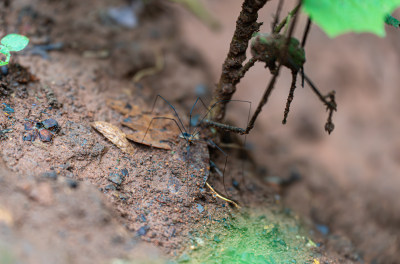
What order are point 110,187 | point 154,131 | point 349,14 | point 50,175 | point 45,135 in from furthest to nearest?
point 154,131 < point 45,135 < point 110,187 < point 50,175 < point 349,14

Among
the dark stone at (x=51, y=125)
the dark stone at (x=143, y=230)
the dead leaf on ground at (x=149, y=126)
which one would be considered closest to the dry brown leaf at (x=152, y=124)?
the dead leaf on ground at (x=149, y=126)

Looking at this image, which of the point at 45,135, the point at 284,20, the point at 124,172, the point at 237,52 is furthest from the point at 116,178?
the point at 284,20

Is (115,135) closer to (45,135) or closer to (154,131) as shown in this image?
(154,131)

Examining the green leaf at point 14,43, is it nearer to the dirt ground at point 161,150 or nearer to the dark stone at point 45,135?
the dirt ground at point 161,150

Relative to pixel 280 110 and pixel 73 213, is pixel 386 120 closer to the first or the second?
pixel 280 110

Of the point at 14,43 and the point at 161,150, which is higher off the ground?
the point at 14,43
